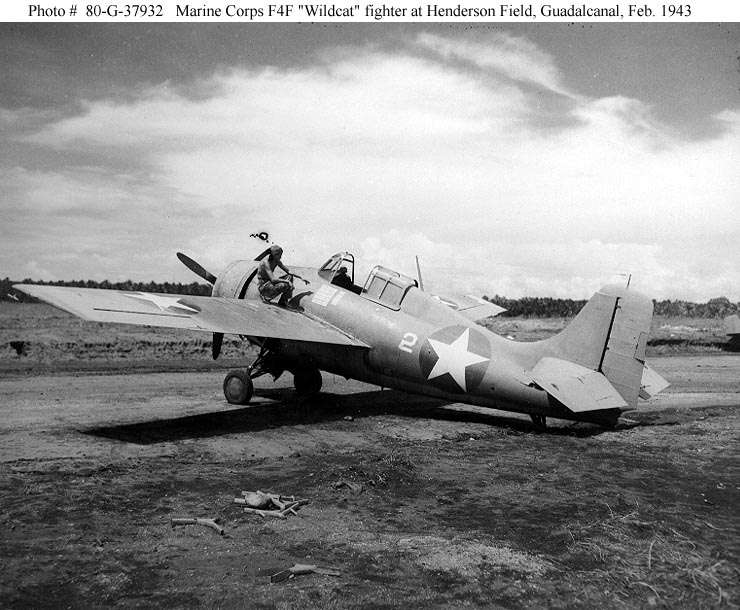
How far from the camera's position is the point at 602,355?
8.45 metres

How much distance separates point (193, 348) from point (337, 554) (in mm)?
18560

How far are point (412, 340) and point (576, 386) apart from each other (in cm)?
266

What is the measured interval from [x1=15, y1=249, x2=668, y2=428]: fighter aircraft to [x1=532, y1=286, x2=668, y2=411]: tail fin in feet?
0.05

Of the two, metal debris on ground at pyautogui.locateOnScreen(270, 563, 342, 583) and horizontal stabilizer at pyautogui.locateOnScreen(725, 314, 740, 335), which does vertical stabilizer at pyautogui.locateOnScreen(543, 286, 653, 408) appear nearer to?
metal debris on ground at pyautogui.locateOnScreen(270, 563, 342, 583)

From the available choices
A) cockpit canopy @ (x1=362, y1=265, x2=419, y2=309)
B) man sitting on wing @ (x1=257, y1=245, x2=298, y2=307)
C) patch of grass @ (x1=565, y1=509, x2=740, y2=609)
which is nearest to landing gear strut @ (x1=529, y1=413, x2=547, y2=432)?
cockpit canopy @ (x1=362, y1=265, x2=419, y2=309)

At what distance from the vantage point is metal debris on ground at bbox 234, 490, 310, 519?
481 centimetres

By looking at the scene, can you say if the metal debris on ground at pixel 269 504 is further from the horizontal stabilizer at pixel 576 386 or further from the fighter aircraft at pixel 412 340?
the horizontal stabilizer at pixel 576 386

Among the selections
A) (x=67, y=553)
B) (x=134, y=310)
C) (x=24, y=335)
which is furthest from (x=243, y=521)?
(x=24, y=335)

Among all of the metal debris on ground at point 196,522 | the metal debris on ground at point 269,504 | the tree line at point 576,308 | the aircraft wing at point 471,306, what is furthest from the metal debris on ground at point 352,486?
the tree line at point 576,308

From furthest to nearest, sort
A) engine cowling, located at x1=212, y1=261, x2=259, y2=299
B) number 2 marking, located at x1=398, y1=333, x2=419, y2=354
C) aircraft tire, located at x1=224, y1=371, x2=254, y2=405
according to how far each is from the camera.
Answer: engine cowling, located at x1=212, y1=261, x2=259, y2=299 < aircraft tire, located at x1=224, y1=371, x2=254, y2=405 < number 2 marking, located at x1=398, y1=333, x2=419, y2=354

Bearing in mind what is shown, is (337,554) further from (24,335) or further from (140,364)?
(24,335)

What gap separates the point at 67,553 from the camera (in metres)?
3.98

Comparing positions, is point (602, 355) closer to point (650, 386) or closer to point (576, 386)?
point (576, 386)

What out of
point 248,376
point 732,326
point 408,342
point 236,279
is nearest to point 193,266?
point 236,279
